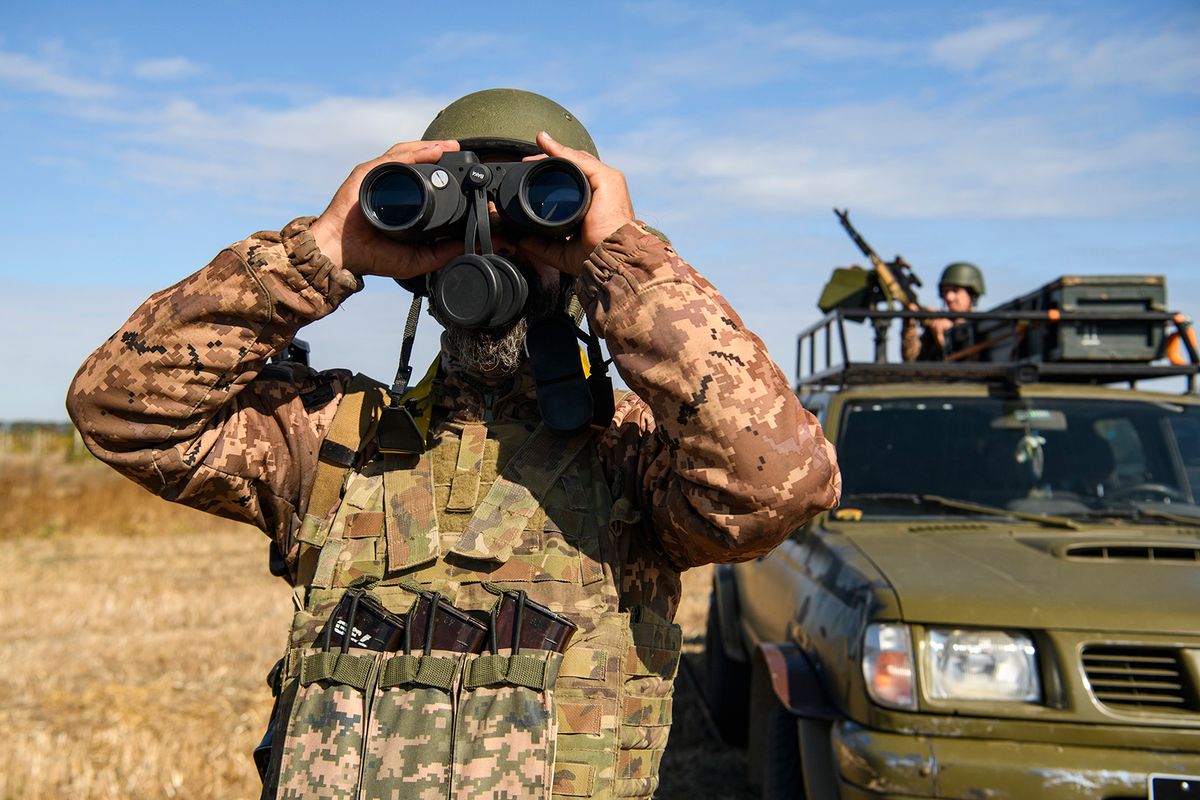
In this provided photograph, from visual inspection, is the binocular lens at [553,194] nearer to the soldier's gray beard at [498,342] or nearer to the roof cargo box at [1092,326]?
the soldier's gray beard at [498,342]

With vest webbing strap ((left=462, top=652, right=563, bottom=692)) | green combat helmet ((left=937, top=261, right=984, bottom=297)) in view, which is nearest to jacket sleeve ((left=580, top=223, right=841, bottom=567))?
vest webbing strap ((left=462, top=652, right=563, bottom=692))

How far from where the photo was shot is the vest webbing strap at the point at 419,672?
1.86 metres

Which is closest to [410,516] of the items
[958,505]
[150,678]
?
[958,505]

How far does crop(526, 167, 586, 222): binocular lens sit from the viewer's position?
1896 mm

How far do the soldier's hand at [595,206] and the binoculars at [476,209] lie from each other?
33mm

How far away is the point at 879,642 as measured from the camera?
2.96 meters

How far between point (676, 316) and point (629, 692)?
70 cm

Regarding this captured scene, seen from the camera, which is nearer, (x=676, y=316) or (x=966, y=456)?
(x=676, y=316)

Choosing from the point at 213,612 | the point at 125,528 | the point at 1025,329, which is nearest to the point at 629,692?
the point at 1025,329

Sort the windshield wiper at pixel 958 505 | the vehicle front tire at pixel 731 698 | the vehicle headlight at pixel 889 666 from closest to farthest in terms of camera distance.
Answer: the vehicle headlight at pixel 889 666 < the windshield wiper at pixel 958 505 < the vehicle front tire at pixel 731 698

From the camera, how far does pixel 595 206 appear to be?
192cm

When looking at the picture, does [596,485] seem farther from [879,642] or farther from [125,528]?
[125,528]

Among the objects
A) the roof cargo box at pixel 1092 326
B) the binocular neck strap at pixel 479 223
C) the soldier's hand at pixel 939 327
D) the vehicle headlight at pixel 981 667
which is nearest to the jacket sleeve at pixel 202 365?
the binocular neck strap at pixel 479 223

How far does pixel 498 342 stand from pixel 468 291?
21 centimetres
